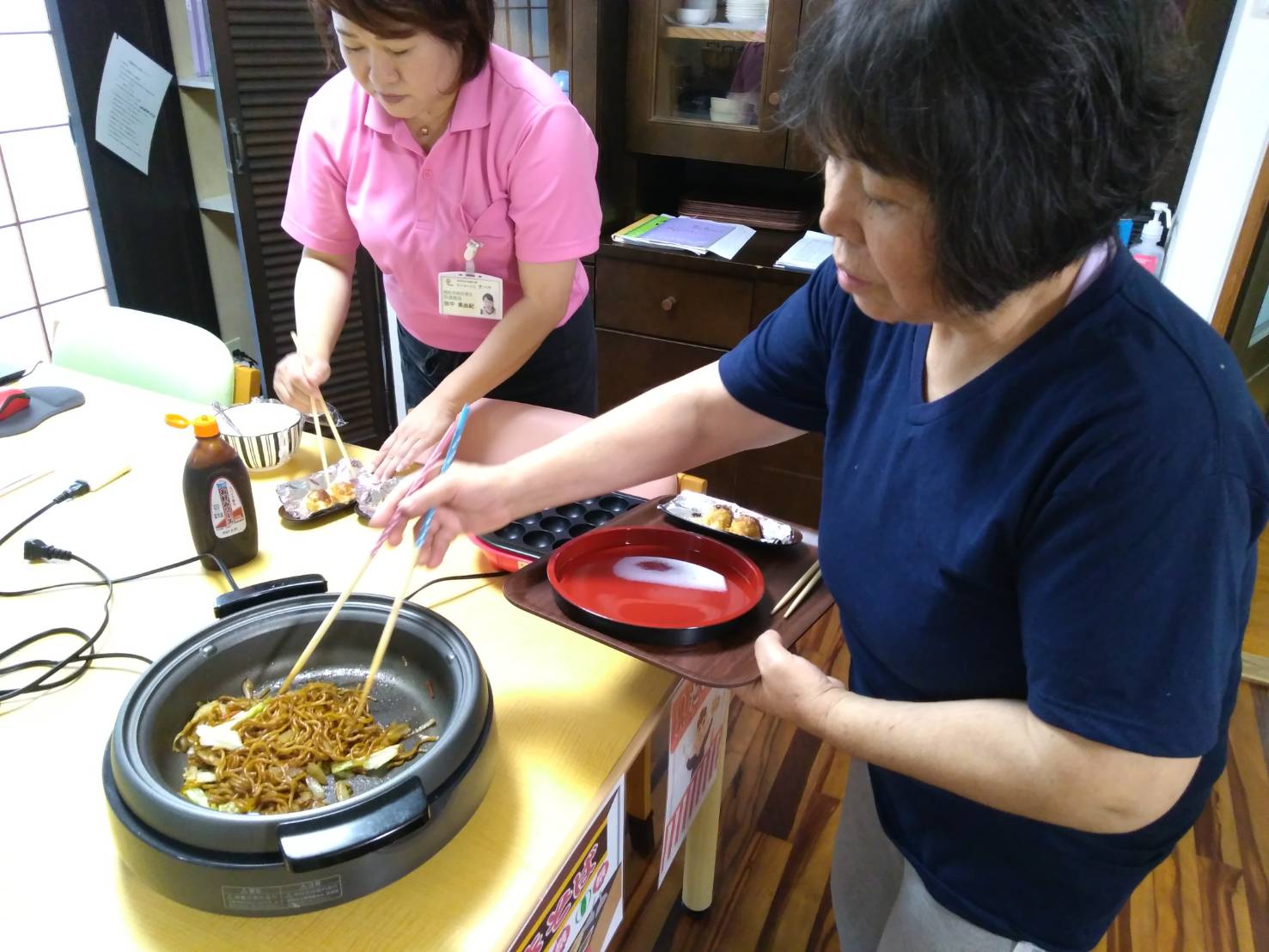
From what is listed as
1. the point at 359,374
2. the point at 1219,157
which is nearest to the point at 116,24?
the point at 359,374

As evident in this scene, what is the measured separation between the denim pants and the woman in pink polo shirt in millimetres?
117

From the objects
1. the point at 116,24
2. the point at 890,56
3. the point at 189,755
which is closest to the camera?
the point at 890,56

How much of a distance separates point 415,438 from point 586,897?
761 mm

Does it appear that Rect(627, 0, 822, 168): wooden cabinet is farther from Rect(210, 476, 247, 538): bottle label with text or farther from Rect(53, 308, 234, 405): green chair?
Rect(210, 476, 247, 538): bottle label with text

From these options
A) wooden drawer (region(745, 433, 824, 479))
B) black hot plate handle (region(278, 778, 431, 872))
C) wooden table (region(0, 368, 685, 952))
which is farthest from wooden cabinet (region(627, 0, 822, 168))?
black hot plate handle (region(278, 778, 431, 872))

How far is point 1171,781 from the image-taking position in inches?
26.2

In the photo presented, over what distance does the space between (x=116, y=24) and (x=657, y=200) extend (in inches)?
65.6

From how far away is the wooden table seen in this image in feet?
2.38

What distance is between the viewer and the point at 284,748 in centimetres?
83

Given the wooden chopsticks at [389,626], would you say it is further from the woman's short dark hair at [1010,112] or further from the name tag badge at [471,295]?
the name tag badge at [471,295]

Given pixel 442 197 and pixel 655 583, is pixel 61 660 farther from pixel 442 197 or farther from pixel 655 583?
pixel 442 197

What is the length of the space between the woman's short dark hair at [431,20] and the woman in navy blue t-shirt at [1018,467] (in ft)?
2.53

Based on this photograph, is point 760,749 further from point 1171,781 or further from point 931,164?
point 931,164

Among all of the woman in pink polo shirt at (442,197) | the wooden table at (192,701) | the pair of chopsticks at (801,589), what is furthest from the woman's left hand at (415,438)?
the pair of chopsticks at (801,589)
